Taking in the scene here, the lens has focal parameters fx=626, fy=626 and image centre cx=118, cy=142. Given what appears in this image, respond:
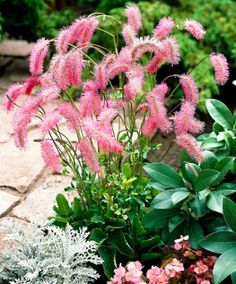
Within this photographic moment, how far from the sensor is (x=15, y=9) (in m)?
5.01

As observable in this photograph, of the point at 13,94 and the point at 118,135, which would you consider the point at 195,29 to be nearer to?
the point at 118,135

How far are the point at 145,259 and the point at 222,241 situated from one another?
0.45 m

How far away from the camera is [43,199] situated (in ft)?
10.6

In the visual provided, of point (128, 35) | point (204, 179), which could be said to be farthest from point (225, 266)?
point (128, 35)

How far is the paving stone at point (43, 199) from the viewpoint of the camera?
308cm

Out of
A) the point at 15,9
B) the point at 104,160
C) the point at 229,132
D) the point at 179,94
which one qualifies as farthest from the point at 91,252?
the point at 15,9

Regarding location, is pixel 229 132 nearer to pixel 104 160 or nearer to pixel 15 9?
pixel 104 160

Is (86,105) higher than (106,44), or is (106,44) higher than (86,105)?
(86,105)

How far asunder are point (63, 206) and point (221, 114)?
776 mm

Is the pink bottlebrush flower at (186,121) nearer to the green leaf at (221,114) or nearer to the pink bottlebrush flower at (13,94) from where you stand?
the green leaf at (221,114)

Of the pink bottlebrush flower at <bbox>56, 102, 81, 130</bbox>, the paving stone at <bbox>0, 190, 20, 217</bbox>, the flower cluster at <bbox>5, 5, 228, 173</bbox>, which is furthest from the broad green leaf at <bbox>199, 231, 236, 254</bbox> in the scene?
the paving stone at <bbox>0, 190, 20, 217</bbox>

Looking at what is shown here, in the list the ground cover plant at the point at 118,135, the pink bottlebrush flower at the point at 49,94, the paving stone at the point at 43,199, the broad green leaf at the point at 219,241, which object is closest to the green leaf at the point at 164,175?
the ground cover plant at the point at 118,135

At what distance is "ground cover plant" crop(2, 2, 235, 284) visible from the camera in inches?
89.1

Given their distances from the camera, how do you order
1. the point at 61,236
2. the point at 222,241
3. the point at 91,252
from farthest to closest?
1. the point at 91,252
2. the point at 61,236
3. the point at 222,241
